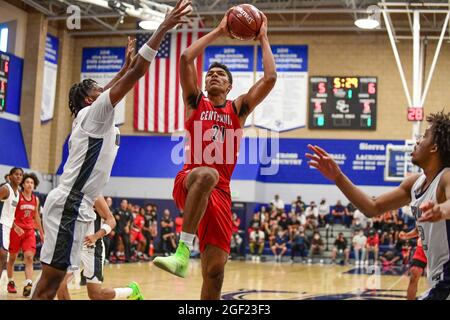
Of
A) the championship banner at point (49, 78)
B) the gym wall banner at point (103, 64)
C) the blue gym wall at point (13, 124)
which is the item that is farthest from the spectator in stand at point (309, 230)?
the championship banner at point (49, 78)

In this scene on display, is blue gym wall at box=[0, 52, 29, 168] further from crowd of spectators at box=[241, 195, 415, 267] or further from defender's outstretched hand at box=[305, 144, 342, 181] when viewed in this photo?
defender's outstretched hand at box=[305, 144, 342, 181]

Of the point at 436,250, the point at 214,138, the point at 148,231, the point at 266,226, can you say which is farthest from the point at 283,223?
the point at 436,250

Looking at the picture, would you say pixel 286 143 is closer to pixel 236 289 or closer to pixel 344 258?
pixel 344 258

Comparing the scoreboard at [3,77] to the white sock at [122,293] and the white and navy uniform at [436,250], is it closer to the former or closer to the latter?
the white sock at [122,293]

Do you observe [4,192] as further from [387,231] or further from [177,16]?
[387,231]

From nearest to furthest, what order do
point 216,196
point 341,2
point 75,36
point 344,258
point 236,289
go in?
point 216,196, point 236,289, point 344,258, point 341,2, point 75,36

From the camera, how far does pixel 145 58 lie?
4.73 m

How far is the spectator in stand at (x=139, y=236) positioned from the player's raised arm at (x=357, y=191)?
15775 millimetres

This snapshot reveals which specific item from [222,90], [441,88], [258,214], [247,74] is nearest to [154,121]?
[247,74]

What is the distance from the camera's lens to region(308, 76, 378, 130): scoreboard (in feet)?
77.9

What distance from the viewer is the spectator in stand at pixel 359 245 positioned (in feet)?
66.8

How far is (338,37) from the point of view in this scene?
24.6 meters

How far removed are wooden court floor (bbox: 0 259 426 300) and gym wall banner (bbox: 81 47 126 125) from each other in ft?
34.5

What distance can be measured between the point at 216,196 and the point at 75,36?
22.1 m
